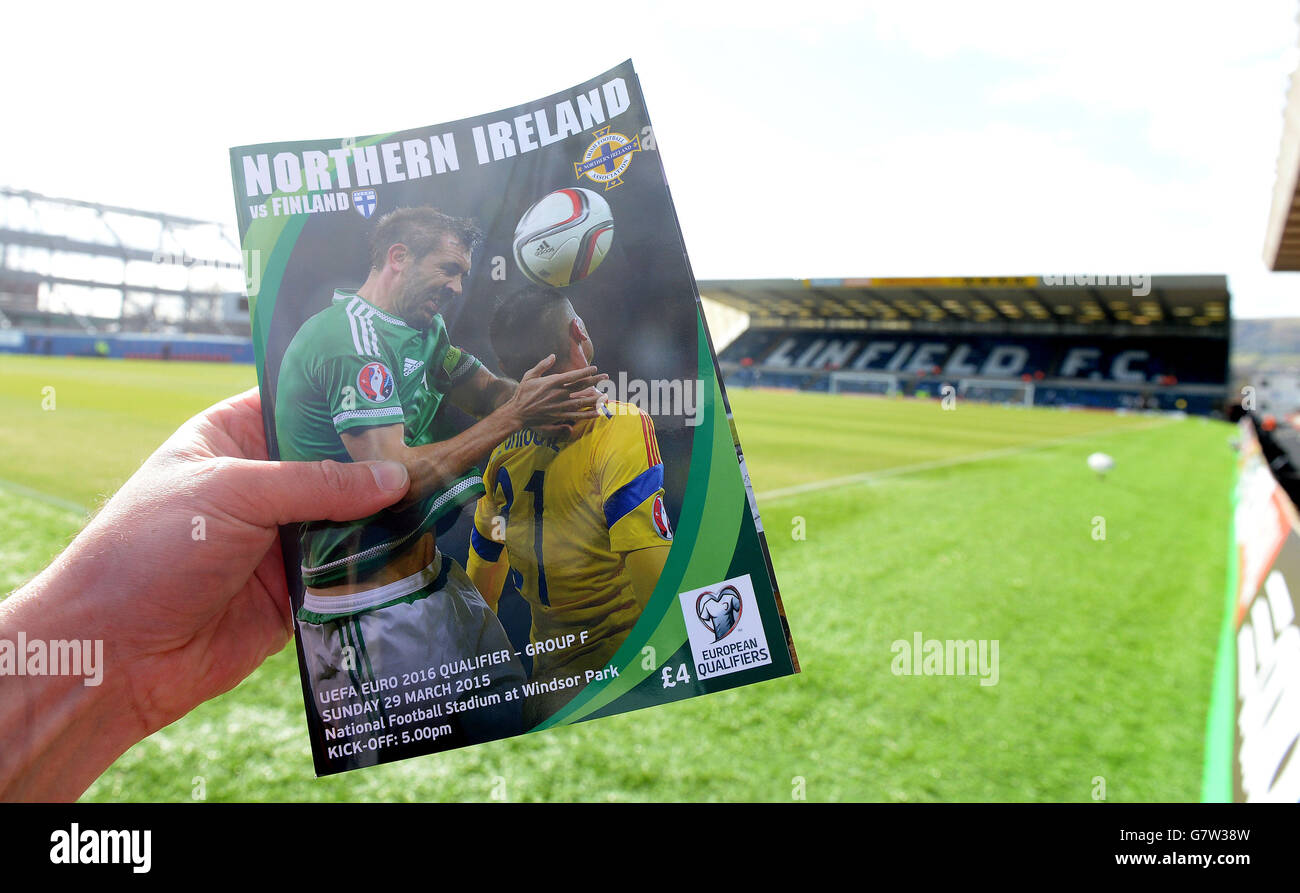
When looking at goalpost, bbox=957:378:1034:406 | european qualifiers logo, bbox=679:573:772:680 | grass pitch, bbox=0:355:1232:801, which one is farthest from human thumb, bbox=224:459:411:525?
goalpost, bbox=957:378:1034:406

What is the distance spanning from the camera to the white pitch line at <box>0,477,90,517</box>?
263 inches

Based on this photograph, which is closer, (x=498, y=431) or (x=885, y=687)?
(x=498, y=431)

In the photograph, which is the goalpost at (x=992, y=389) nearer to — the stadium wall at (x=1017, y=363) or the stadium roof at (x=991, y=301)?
the stadium wall at (x=1017, y=363)

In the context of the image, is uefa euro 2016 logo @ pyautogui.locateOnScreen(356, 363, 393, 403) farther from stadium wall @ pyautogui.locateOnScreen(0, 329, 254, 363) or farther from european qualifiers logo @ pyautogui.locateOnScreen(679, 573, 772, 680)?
stadium wall @ pyautogui.locateOnScreen(0, 329, 254, 363)

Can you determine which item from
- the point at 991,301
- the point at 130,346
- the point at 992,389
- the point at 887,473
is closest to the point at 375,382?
the point at 887,473

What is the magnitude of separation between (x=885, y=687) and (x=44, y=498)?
26.7ft

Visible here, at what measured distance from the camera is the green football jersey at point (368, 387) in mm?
1188

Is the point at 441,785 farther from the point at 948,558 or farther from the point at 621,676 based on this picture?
the point at 948,558

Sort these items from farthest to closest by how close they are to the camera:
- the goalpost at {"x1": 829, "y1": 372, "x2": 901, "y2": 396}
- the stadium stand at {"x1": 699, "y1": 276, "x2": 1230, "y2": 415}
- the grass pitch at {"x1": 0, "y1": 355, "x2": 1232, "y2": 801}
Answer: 1. the goalpost at {"x1": 829, "y1": 372, "x2": 901, "y2": 396}
2. the stadium stand at {"x1": 699, "y1": 276, "x2": 1230, "y2": 415}
3. the grass pitch at {"x1": 0, "y1": 355, "x2": 1232, "y2": 801}

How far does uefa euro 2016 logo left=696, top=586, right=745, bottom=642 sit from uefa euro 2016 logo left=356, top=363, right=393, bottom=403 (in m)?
0.63

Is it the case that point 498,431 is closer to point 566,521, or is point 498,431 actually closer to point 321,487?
point 566,521

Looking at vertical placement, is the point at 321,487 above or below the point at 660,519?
above

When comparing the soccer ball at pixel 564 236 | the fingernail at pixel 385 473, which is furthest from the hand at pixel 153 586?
the soccer ball at pixel 564 236

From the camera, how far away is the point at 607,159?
114cm
